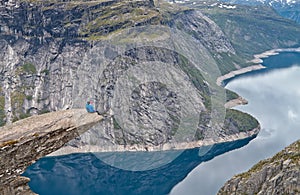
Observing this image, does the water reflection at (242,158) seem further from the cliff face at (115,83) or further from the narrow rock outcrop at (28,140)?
the narrow rock outcrop at (28,140)

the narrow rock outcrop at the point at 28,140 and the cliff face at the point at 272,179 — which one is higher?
the narrow rock outcrop at the point at 28,140

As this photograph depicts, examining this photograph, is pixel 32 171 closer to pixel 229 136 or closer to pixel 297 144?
pixel 229 136

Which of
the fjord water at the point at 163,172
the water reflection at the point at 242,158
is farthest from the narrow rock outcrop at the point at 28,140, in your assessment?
the fjord water at the point at 163,172

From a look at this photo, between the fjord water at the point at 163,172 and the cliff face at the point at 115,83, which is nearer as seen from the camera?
the fjord water at the point at 163,172

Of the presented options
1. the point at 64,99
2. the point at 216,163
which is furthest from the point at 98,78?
the point at 216,163

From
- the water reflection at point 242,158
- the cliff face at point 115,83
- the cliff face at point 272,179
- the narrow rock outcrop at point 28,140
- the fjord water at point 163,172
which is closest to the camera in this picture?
the narrow rock outcrop at point 28,140

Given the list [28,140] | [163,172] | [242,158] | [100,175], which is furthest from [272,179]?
[242,158]

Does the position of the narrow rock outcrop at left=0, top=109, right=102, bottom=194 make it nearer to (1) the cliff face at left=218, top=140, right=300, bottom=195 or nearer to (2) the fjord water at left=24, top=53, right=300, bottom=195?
(1) the cliff face at left=218, top=140, right=300, bottom=195

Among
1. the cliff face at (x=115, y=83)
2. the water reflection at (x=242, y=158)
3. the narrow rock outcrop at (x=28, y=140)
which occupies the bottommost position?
the water reflection at (x=242, y=158)
